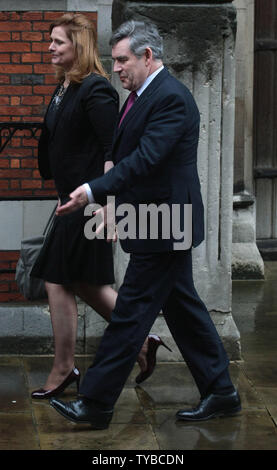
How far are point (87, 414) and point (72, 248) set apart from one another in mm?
896

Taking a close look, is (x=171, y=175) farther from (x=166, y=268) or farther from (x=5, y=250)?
(x=5, y=250)

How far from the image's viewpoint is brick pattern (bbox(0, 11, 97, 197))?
6.88 metres

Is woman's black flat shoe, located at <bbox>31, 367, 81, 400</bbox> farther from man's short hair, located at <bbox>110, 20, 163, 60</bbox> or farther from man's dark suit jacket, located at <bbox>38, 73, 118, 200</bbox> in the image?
man's short hair, located at <bbox>110, 20, 163, 60</bbox>

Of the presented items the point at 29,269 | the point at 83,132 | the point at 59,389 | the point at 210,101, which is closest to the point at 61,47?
the point at 83,132

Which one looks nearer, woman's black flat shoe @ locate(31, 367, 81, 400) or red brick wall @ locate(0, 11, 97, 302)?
woman's black flat shoe @ locate(31, 367, 81, 400)

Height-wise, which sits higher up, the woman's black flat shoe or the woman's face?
the woman's face

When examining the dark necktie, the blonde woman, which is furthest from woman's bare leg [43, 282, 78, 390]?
the dark necktie

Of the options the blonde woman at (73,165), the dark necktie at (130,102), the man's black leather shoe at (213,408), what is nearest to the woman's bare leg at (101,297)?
the blonde woman at (73,165)
